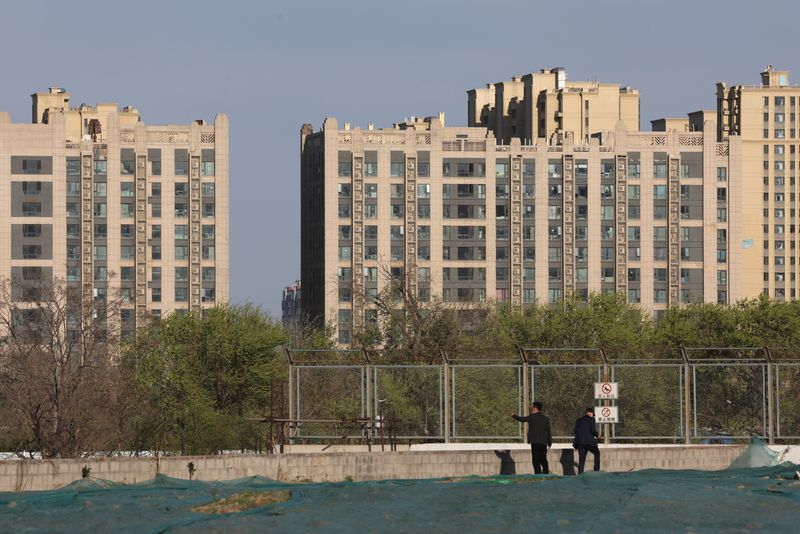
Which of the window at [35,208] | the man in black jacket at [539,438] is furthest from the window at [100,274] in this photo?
the man in black jacket at [539,438]

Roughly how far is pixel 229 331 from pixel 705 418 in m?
45.4

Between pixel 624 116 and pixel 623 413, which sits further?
pixel 624 116

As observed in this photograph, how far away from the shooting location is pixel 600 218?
5920 inches

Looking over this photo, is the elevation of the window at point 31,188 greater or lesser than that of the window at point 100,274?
greater

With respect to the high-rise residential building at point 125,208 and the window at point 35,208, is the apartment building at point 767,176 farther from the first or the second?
the window at point 35,208

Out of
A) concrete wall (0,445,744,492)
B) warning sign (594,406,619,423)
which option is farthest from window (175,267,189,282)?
concrete wall (0,445,744,492)

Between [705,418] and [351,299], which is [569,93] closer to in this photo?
[351,299]

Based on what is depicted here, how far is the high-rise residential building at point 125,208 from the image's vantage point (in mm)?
140750

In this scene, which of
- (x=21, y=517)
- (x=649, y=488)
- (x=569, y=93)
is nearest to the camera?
(x=21, y=517)

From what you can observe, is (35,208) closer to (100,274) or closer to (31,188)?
(31,188)

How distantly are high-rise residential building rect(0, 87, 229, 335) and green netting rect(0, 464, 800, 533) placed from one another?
11260cm

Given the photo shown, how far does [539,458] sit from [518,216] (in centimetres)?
11699

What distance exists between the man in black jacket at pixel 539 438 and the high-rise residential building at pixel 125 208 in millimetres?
109480

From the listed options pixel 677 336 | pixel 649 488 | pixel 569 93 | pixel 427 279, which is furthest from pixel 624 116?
pixel 649 488
